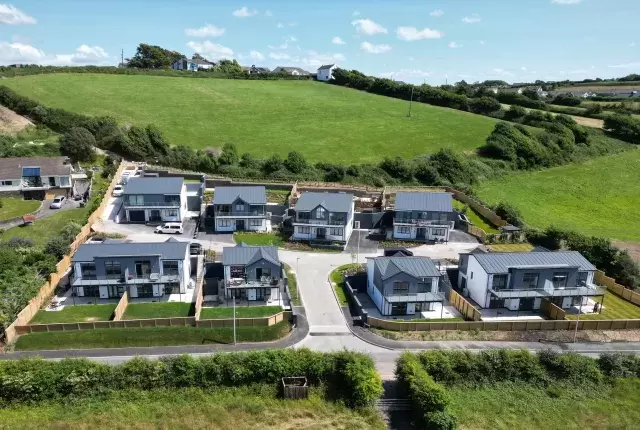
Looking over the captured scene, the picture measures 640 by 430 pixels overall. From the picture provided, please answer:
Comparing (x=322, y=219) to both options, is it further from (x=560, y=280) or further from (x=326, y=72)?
(x=326, y=72)

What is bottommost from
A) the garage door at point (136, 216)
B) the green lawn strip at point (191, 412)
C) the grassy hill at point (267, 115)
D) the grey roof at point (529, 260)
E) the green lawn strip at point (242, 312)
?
the green lawn strip at point (191, 412)

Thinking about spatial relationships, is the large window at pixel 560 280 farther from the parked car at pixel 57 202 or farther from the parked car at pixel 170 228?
the parked car at pixel 57 202

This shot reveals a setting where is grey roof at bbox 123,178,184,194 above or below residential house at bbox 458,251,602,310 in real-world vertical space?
above

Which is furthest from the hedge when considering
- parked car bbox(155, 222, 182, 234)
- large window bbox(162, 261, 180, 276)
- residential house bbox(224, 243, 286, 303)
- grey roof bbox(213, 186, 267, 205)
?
grey roof bbox(213, 186, 267, 205)

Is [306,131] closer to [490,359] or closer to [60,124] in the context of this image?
[60,124]

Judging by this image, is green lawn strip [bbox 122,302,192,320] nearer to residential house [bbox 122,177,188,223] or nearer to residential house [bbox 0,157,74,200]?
residential house [bbox 122,177,188,223]

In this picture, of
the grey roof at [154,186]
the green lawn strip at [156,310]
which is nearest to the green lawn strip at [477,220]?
the grey roof at [154,186]
